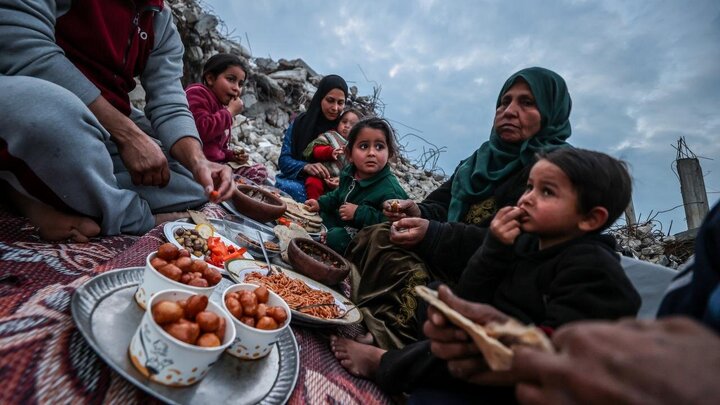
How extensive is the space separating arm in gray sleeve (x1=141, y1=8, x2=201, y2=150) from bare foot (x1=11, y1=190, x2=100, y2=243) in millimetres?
770

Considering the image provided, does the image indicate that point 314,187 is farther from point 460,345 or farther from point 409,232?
point 460,345

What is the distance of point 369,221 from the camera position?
2.88 metres

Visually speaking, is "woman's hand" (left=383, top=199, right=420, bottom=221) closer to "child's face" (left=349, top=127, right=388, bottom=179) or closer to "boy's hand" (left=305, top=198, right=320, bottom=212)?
"child's face" (left=349, top=127, right=388, bottom=179)

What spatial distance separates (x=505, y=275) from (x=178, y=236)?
1517 mm

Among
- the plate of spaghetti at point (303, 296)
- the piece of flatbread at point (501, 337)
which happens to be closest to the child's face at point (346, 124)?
the plate of spaghetti at point (303, 296)

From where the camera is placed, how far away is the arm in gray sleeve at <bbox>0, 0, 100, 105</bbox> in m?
1.47

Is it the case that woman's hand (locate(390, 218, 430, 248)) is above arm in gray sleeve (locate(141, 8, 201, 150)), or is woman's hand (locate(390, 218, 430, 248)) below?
below

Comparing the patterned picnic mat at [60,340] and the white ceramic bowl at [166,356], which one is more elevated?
the white ceramic bowl at [166,356]

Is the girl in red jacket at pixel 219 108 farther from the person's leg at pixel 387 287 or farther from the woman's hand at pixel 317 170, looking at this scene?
the person's leg at pixel 387 287

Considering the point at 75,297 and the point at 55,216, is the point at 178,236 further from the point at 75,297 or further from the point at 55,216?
the point at 75,297

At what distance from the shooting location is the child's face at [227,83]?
12.9 feet

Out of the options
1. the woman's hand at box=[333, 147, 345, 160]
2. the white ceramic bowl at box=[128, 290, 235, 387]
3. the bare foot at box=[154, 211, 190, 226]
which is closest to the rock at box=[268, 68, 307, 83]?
the woman's hand at box=[333, 147, 345, 160]

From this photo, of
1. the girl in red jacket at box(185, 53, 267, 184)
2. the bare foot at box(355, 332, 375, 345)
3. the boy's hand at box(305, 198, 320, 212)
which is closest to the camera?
the bare foot at box(355, 332, 375, 345)

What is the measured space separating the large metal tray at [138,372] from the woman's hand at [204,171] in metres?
0.74
